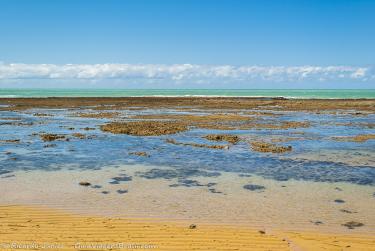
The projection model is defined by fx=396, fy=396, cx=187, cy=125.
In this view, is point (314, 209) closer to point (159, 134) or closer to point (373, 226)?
point (373, 226)

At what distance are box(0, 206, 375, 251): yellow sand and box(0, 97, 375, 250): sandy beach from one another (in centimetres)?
2

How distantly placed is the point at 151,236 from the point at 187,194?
3.98 meters

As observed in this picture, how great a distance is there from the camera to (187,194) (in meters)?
12.8

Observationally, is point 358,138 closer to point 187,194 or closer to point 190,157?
point 190,157

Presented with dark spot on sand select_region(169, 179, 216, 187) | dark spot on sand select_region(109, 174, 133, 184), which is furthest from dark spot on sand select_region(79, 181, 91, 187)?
dark spot on sand select_region(169, 179, 216, 187)

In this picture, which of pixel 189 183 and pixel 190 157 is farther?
pixel 190 157

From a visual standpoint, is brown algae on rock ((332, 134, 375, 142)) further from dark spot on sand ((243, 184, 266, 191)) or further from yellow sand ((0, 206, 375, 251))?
yellow sand ((0, 206, 375, 251))

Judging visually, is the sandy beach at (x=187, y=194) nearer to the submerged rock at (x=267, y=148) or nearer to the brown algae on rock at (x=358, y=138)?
the submerged rock at (x=267, y=148)

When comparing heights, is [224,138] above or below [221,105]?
below

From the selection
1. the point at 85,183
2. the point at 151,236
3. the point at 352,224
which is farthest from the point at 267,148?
the point at 151,236

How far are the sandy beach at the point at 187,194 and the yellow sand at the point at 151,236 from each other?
23 mm

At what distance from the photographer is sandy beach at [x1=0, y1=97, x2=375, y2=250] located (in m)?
8.91

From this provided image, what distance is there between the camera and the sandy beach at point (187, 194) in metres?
8.91

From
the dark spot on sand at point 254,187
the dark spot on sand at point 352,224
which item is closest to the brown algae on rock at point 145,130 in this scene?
the dark spot on sand at point 254,187
